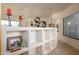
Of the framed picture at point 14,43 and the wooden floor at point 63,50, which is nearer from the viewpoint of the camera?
the framed picture at point 14,43

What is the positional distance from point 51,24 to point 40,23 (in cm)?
18

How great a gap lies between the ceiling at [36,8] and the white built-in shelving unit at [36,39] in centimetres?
25

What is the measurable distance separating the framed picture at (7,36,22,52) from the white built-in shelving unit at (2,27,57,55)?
0.16ft

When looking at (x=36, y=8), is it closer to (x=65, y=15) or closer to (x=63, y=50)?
(x=65, y=15)

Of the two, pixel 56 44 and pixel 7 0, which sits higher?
pixel 7 0

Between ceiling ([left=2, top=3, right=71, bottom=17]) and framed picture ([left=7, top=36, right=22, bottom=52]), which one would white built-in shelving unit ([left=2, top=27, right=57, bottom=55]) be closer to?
framed picture ([left=7, top=36, right=22, bottom=52])

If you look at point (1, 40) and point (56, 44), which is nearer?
point (1, 40)

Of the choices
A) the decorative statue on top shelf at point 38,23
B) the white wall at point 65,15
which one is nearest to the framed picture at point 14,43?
the decorative statue on top shelf at point 38,23

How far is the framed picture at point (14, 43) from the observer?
2017 mm

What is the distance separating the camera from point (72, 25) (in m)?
2.14

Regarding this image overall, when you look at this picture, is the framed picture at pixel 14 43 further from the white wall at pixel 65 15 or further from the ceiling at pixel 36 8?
the white wall at pixel 65 15

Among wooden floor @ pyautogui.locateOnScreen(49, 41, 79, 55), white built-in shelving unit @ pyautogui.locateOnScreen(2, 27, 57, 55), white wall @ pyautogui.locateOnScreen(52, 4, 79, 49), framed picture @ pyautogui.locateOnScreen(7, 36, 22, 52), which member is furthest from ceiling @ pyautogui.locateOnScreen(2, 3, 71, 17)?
wooden floor @ pyautogui.locateOnScreen(49, 41, 79, 55)
